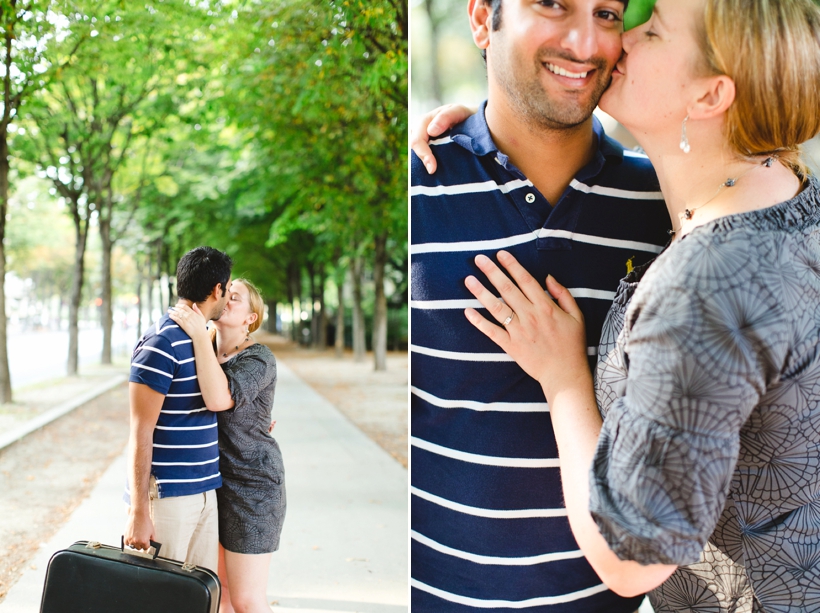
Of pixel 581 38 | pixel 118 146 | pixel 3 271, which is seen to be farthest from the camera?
pixel 118 146

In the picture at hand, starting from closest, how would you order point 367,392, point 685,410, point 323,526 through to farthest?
point 685,410 → point 323,526 → point 367,392

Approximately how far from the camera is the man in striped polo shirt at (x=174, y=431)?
1.97 m

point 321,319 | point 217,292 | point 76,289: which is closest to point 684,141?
point 217,292

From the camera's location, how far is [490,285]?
1.49 metres

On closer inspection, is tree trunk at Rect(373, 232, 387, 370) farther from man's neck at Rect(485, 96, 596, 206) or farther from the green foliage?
the green foliage

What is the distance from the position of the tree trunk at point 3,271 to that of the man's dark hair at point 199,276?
105 cm

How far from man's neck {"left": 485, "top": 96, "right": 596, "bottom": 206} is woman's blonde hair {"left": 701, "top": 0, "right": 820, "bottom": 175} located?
1.42 ft

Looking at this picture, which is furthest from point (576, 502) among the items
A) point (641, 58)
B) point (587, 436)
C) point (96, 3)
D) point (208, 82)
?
point (208, 82)

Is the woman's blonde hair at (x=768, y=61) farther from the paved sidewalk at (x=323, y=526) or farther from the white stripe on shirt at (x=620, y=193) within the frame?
the paved sidewalk at (x=323, y=526)

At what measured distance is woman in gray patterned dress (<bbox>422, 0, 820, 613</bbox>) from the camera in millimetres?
938

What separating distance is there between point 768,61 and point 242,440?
5.86 feet

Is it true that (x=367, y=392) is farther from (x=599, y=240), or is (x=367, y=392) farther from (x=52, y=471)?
(x=599, y=240)

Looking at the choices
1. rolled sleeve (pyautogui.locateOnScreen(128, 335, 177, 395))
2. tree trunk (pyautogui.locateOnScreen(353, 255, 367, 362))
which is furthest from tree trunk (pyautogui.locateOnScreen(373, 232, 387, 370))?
rolled sleeve (pyautogui.locateOnScreen(128, 335, 177, 395))

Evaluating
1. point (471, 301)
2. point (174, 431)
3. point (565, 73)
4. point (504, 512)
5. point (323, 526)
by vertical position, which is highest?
point (565, 73)
